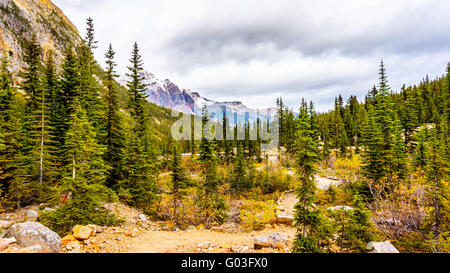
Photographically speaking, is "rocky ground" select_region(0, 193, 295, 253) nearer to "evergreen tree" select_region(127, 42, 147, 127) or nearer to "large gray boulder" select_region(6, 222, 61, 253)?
"large gray boulder" select_region(6, 222, 61, 253)

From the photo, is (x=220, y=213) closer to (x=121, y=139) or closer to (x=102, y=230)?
(x=102, y=230)

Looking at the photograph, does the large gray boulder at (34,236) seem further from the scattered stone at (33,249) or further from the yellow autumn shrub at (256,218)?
the yellow autumn shrub at (256,218)

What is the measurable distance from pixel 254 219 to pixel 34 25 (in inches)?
7429

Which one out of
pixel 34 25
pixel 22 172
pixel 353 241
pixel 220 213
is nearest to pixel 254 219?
pixel 220 213

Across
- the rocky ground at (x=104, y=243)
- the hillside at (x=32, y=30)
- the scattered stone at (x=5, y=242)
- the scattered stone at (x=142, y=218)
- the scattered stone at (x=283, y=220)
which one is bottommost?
the scattered stone at (x=283, y=220)

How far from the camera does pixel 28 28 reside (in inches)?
4651

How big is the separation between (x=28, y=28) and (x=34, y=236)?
176521mm

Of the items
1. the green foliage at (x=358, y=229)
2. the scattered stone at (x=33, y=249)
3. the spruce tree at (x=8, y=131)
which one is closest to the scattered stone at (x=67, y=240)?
the scattered stone at (x=33, y=249)

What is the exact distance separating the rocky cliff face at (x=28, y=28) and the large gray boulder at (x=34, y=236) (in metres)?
92.7

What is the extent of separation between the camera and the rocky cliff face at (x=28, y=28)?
95.4 meters

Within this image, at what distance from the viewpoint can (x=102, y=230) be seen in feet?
32.5
